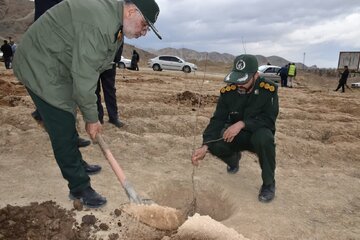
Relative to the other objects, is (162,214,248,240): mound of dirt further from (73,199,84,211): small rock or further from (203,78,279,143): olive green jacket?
(203,78,279,143): olive green jacket

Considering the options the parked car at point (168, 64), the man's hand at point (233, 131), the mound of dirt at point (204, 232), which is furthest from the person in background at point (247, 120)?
the parked car at point (168, 64)

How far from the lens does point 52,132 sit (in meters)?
2.82

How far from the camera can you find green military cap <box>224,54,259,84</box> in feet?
11.3

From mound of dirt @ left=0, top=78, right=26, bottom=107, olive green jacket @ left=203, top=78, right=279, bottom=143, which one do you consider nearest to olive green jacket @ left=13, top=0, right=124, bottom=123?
olive green jacket @ left=203, top=78, right=279, bottom=143

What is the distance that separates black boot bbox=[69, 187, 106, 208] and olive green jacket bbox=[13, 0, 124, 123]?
756mm

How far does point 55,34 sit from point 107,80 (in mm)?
2496

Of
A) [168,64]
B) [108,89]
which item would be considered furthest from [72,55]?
[168,64]

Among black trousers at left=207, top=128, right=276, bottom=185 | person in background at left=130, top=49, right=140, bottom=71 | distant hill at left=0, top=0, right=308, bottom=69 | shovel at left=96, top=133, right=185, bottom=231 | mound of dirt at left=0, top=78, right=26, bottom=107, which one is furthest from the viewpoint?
distant hill at left=0, top=0, right=308, bottom=69

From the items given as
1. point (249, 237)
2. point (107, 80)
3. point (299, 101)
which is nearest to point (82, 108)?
point (249, 237)

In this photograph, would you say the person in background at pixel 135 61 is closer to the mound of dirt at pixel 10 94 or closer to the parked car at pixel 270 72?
the parked car at pixel 270 72

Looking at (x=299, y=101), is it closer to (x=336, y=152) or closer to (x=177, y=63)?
(x=336, y=152)

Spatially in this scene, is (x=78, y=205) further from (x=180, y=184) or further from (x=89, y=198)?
(x=180, y=184)

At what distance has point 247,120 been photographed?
144 inches

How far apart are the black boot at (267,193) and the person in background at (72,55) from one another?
1.80 meters
